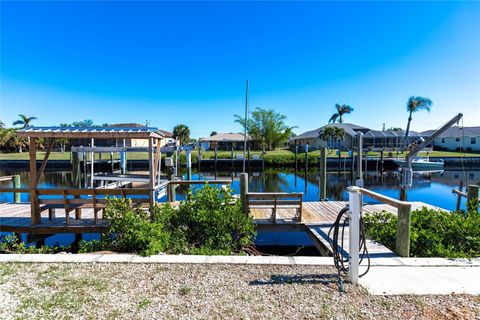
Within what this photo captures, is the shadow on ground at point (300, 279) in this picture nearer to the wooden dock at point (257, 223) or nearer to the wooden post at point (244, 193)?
the wooden dock at point (257, 223)

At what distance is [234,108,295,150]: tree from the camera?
176ft

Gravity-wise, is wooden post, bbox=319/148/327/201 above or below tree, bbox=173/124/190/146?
below

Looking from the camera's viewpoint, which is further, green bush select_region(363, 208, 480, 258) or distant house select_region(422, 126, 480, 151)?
distant house select_region(422, 126, 480, 151)

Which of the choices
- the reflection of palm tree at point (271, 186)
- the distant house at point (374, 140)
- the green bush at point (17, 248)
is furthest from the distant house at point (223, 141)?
the green bush at point (17, 248)

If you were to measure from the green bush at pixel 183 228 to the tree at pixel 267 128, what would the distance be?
156 feet

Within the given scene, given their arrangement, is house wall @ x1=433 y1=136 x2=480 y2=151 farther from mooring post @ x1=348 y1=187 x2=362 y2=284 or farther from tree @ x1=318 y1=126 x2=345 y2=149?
mooring post @ x1=348 y1=187 x2=362 y2=284

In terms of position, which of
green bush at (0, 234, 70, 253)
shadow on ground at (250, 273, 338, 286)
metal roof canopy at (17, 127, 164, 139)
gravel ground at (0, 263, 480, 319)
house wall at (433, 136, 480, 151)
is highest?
house wall at (433, 136, 480, 151)

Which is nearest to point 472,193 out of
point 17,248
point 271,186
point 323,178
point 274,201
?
point 323,178

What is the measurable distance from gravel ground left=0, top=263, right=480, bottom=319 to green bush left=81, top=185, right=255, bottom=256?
37.8 inches

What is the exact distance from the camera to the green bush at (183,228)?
5.18 m

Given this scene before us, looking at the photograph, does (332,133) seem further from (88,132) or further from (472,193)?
(88,132)

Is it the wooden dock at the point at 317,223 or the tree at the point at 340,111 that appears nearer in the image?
the wooden dock at the point at 317,223

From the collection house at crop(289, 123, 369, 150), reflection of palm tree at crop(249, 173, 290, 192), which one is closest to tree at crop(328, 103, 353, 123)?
house at crop(289, 123, 369, 150)

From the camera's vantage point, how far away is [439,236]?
5.41 m
